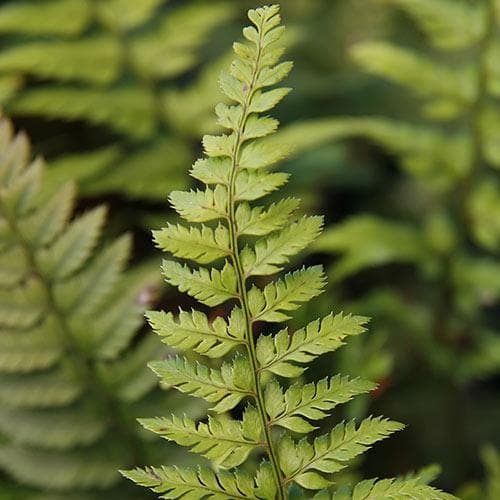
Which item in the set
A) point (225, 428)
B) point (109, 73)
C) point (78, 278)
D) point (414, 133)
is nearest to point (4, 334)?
point (78, 278)

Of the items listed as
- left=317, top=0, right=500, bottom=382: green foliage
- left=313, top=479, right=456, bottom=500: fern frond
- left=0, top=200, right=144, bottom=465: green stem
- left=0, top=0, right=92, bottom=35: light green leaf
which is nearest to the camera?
left=313, top=479, right=456, bottom=500: fern frond

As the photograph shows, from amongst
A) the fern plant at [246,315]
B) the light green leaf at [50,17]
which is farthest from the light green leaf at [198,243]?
the light green leaf at [50,17]

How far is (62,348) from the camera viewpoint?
1.25m

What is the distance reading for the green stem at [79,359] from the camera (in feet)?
3.91

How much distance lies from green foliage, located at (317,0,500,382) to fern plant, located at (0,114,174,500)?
0.60 m

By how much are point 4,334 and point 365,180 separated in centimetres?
131

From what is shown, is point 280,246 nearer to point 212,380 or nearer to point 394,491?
point 212,380

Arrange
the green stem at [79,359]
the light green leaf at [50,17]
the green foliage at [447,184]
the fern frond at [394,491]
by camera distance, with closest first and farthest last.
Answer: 1. the fern frond at [394,491]
2. the green stem at [79,359]
3. the green foliage at [447,184]
4. the light green leaf at [50,17]

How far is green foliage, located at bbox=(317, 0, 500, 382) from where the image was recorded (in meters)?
1.72

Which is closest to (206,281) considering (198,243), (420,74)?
(198,243)

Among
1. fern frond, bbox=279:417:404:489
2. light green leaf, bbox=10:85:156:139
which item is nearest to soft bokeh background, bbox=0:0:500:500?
light green leaf, bbox=10:85:156:139

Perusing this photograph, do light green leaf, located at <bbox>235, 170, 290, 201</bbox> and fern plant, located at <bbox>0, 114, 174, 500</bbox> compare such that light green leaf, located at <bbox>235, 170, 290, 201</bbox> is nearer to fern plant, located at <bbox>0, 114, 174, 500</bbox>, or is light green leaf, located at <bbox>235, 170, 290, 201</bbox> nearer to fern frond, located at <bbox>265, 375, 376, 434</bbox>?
fern frond, located at <bbox>265, 375, 376, 434</bbox>

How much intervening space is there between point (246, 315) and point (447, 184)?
3.67 ft

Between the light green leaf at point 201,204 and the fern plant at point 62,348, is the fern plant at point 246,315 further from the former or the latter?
the fern plant at point 62,348
